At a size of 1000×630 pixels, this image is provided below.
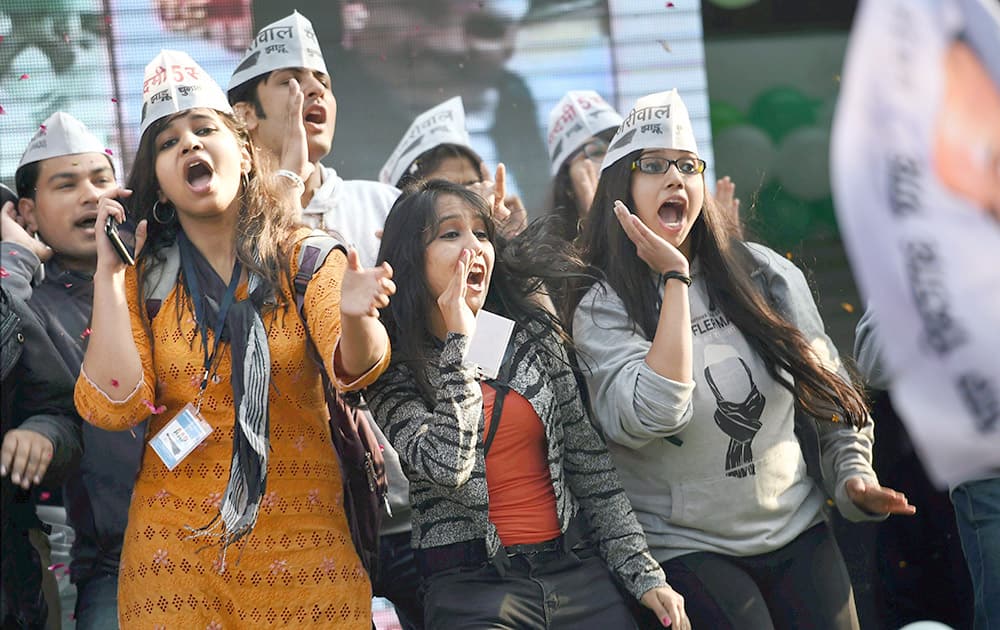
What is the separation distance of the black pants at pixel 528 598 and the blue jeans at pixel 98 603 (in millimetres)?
760

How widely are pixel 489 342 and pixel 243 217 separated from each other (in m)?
0.60

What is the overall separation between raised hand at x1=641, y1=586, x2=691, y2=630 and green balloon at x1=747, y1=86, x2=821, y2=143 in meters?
3.03

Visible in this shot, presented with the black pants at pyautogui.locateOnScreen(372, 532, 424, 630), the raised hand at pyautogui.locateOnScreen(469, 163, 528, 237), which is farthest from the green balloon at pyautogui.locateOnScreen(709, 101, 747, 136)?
the black pants at pyautogui.locateOnScreen(372, 532, 424, 630)

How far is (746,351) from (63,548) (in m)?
1.97

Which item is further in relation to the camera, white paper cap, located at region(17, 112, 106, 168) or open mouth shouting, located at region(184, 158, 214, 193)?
white paper cap, located at region(17, 112, 106, 168)

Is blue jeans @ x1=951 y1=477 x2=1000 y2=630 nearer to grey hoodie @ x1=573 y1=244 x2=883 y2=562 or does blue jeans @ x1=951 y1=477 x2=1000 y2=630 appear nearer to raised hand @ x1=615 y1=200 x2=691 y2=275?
grey hoodie @ x1=573 y1=244 x2=883 y2=562

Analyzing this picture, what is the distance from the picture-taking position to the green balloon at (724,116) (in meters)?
5.67

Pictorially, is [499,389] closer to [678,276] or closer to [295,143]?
[678,276]

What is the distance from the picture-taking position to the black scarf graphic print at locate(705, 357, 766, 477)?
10.7ft

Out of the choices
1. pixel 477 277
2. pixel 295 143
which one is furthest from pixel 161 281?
pixel 295 143

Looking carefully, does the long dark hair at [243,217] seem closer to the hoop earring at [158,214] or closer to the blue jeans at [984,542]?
the hoop earring at [158,214]

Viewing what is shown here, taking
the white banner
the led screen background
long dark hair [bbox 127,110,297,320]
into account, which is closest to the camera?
the white banner

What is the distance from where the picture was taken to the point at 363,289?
2611 mm

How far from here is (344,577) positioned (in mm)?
2781
